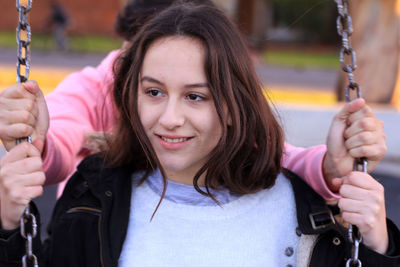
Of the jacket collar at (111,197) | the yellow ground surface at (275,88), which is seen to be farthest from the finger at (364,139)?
the yellow ground surface at (275,88)

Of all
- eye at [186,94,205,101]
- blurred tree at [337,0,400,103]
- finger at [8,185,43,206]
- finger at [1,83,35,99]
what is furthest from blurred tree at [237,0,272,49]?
finger at [8,185,43,206]

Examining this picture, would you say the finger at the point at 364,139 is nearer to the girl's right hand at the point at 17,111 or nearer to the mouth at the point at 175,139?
the mouth at the point at 175,139

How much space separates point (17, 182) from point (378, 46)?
6.26 metres

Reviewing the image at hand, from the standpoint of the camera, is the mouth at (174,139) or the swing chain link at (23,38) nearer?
the swing chain link at (23,38)

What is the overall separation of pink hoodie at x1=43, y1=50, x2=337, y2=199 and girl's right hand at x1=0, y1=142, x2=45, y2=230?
0.95 ft

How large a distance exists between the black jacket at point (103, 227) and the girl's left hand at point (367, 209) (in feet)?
0.18

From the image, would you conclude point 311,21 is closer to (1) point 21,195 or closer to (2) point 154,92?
(2) point 154,92

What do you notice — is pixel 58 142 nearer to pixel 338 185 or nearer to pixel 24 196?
pixel 24 196

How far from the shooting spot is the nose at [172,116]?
156cm

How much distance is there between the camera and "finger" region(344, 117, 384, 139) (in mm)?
1555

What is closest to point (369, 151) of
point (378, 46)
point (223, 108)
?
point (223, 108)

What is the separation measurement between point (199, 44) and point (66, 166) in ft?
2.35

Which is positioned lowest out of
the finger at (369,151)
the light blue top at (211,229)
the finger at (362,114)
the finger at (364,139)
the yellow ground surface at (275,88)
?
the yellow ground surface at (275,88)

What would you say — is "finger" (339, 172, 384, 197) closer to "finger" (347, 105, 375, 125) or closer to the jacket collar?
"finger" (347, 105, 375, 125)
